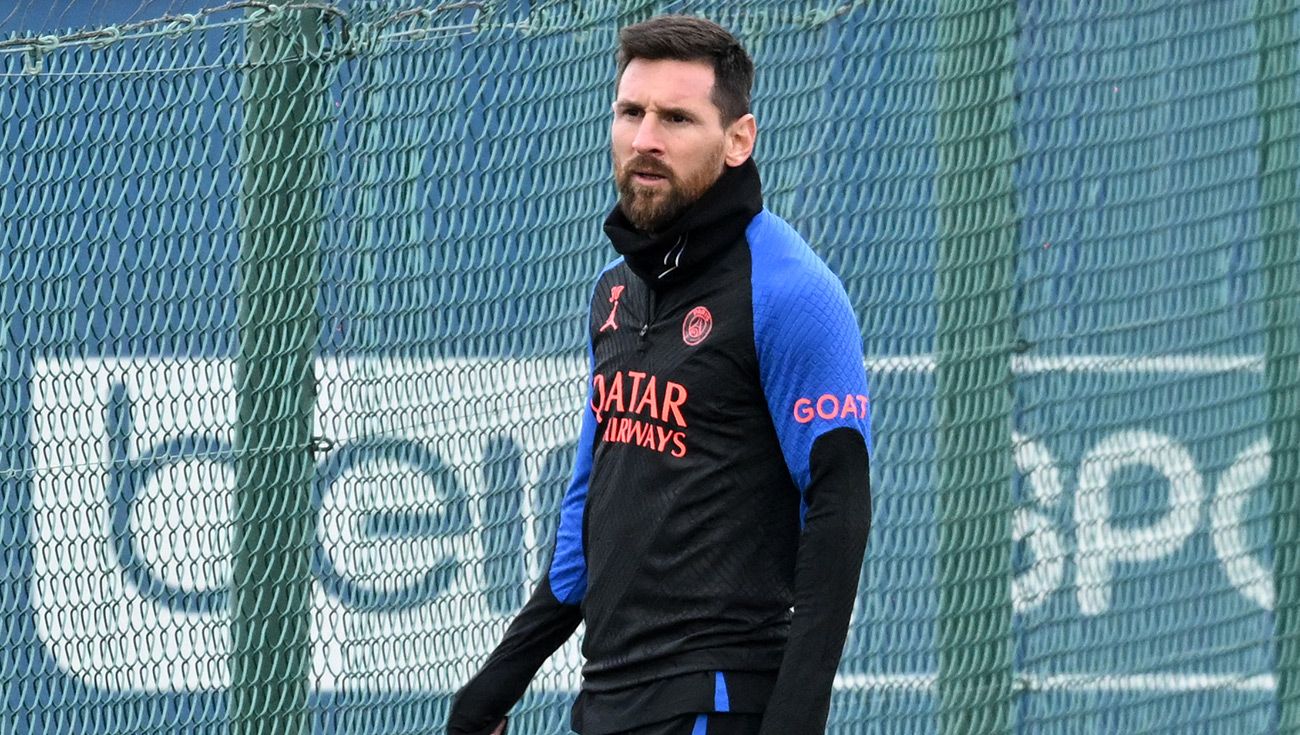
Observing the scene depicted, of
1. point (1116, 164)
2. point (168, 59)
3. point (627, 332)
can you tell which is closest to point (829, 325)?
point (627, 332)

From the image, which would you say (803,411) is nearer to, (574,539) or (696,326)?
(696,326)

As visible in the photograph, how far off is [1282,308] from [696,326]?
3827mm

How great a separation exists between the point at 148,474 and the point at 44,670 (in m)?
0.57

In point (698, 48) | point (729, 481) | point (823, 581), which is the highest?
point (698, 48)

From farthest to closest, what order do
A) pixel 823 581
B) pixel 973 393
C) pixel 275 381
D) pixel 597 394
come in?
pixel 973 393
pixel 275 381
pixel 597 394
pixel 823 581

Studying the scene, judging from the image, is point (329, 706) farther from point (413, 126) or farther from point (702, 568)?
point (702, 568)

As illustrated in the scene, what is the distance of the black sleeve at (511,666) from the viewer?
3148 millimetres

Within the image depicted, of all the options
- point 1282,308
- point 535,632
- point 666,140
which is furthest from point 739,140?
point 1282,308

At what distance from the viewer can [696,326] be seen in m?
2.88

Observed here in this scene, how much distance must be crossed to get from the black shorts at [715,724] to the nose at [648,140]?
33.3 inches

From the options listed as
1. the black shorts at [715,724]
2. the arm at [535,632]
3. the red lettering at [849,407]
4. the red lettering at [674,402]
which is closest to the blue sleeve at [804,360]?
the red lettering at [849,407]

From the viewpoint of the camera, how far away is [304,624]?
476 cm

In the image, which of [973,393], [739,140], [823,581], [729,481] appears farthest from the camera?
[973,393]

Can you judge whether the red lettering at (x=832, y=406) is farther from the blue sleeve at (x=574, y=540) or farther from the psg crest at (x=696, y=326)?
the blue sleeve at (x=574, y=540)
